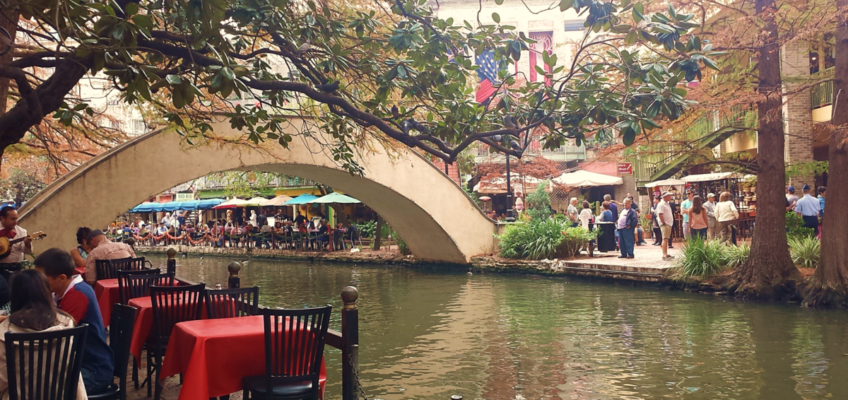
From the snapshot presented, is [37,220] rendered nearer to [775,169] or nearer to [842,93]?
[775,169]

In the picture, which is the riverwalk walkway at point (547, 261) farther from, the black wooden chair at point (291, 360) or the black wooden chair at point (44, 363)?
the black wooden chair at point (44, 363)

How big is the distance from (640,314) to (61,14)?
9504mm

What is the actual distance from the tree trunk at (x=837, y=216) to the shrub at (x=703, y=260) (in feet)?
6.34

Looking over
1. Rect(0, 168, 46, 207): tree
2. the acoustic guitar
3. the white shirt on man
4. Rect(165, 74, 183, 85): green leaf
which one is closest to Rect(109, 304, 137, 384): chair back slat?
Rect(165, 74, 183, 85): green leaf

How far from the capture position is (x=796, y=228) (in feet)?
45.8

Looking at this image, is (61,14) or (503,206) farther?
(503,206)

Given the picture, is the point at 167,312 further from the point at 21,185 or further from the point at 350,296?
the point at 21,185

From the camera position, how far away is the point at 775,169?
1225 centimetres

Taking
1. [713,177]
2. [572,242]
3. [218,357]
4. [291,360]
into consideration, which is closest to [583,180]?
[713,177]

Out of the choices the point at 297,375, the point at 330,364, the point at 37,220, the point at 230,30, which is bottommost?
the point at 330,364

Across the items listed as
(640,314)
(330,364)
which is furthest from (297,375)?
(640,314)

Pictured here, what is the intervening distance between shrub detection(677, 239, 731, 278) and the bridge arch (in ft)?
22.0

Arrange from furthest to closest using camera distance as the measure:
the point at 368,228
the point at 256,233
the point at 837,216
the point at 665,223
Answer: the point at 256,233
the point at 368,228
the point at 665,223
the point at 837,216

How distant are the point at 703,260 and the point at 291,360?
10.8 m
